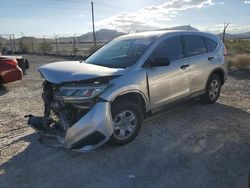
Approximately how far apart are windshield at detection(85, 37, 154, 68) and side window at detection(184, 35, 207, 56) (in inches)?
42.3

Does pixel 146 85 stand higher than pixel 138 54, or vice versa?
pixel 138 54

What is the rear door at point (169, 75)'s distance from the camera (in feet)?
18.4

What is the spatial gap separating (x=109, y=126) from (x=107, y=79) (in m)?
0.70

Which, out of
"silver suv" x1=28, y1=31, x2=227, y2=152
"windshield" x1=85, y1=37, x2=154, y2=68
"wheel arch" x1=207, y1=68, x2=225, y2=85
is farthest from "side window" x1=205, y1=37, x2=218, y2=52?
"windshield" x1=85, y1=37, x2=154, y2=68

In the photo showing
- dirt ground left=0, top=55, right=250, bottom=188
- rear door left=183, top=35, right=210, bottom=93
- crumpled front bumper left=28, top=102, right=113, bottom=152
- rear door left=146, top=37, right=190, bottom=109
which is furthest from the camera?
rear door left=183, top=35, right=210, bottom=93

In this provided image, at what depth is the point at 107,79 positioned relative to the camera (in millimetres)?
4828

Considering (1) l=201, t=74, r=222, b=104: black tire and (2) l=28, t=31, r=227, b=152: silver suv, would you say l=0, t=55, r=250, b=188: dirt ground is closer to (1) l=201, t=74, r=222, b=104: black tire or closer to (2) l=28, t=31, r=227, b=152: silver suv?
(2) l=28, t=31, r=227, b=152: silver suv

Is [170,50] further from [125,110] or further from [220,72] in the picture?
[220,72]

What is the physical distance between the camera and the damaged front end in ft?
15.3

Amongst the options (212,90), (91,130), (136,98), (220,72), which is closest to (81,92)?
(91,130)

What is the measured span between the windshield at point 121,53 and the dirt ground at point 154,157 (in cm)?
135

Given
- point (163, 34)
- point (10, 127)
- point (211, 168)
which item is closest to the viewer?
point (211, 168)

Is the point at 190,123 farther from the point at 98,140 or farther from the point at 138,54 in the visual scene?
the point at 98,140

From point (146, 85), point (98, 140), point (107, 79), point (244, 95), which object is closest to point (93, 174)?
point (98, 140)
